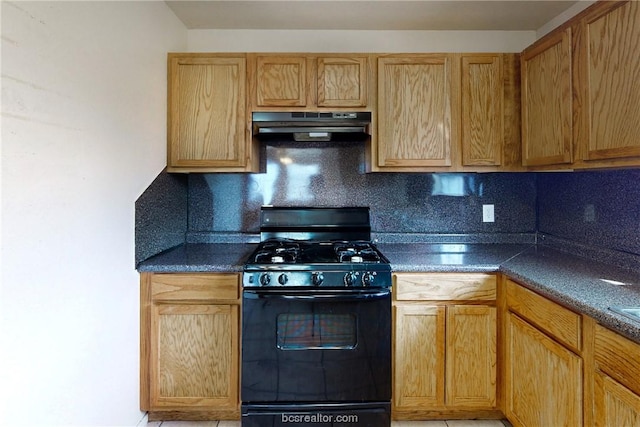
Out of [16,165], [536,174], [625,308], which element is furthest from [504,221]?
[16,165]

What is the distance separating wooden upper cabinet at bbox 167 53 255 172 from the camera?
2.34 m

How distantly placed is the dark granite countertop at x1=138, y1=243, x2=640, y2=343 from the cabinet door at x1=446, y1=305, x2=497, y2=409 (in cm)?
25

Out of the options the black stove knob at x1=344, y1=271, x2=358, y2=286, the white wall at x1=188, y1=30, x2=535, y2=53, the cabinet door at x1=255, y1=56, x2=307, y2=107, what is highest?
the white wall at x1=188, y1=30, x2=535, y2=53

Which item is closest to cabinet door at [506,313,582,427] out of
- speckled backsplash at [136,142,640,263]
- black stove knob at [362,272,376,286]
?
black stove knob at [362,272,376,286]

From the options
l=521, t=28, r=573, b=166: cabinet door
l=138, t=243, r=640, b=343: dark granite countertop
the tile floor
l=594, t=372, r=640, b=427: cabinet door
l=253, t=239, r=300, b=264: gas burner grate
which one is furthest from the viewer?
the tile floor

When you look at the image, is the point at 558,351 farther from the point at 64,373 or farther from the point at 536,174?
the point at 64,373

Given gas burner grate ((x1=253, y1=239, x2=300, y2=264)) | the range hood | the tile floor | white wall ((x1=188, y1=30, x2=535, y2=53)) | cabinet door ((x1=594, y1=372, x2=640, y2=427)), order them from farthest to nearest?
1. white wall ((x1=188, y1=30, x2=535, y2=53))
2. the range hood
3. the tile floor
4. gas burner grate ((x1=253, y1=239, x2=300, y2=264))
5. cabinet door ((x1=594, y1=372, x2=640, y2=427))

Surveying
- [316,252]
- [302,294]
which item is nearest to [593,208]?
[316,252]

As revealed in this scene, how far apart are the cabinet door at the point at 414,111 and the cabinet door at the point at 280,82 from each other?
48cm

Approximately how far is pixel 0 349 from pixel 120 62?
50.0 inches

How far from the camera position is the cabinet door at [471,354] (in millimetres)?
2018

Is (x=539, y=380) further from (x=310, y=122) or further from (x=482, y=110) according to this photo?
(x=310, y=122)

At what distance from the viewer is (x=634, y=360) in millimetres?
1126

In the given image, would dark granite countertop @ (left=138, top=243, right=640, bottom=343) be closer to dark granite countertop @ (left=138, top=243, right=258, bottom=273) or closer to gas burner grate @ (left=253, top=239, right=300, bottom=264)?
dark granite countertop @ (left=138, top=243, right=258, bottom=273)
